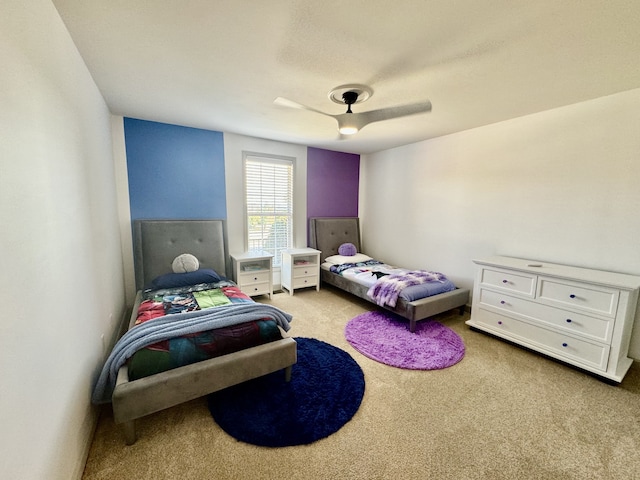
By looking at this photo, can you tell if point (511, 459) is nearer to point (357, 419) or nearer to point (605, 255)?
point (357, 419)

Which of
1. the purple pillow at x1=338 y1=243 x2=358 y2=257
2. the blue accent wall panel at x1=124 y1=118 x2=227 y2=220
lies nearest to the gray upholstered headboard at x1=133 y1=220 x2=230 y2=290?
the blue accent wall panel at x1=124 y1=118 x2=227 y2=220

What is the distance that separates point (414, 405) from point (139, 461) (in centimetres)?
175

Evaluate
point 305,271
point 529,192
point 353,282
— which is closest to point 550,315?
point 529,192

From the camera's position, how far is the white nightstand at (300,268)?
4.02 metres

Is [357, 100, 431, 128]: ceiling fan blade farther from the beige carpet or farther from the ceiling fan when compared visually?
the beige carpet

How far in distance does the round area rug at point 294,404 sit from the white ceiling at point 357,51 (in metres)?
2.43

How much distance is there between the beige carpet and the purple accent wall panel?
9.88 ft

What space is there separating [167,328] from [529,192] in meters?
3.74

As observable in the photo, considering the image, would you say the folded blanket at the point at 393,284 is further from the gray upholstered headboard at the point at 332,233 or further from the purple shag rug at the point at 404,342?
the gray upholstered headboard at the point at 332,233

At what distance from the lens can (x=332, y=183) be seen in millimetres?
4688

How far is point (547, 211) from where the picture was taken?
107 inches

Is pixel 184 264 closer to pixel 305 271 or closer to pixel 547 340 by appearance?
pixel 305 271

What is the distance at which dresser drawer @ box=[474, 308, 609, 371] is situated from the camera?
2.12 meters

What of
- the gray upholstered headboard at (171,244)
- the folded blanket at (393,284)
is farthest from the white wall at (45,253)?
the folded blanket at (393,284)
